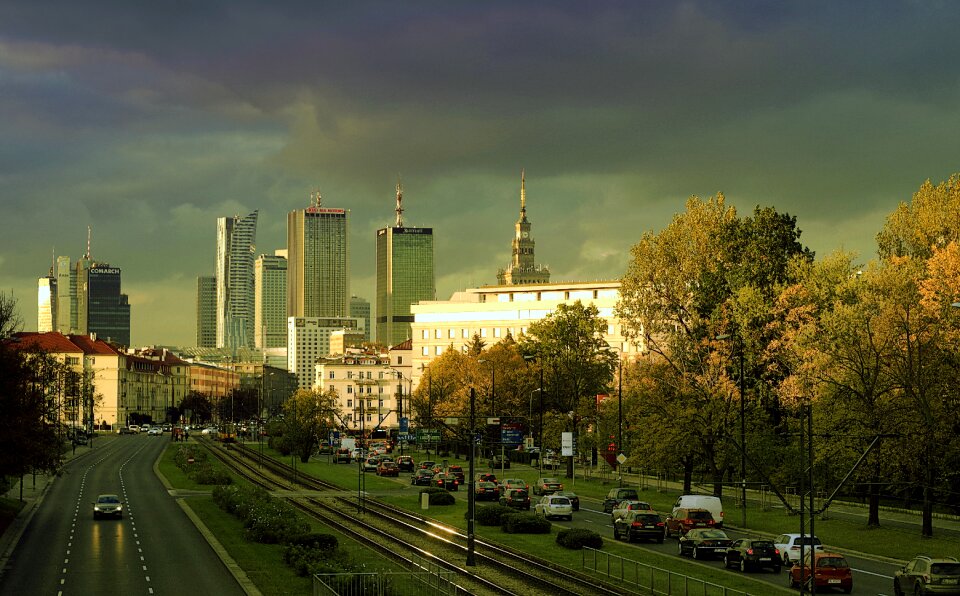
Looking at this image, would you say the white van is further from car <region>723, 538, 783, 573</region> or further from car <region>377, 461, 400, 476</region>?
car <region>377, 461, 400, 476</region>

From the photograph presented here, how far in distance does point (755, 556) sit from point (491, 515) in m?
24.0

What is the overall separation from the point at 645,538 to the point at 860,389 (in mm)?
15880

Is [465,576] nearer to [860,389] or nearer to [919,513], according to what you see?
[860,389]

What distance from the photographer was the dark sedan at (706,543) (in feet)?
186

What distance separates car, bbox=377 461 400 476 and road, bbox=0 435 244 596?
2673 cm

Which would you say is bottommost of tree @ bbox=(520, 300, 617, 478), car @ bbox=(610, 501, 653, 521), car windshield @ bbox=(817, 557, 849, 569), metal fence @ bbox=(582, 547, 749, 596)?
metal fence @ bbox=(582, 547, 749, 596)

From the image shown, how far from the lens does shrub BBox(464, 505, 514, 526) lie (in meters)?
72.9

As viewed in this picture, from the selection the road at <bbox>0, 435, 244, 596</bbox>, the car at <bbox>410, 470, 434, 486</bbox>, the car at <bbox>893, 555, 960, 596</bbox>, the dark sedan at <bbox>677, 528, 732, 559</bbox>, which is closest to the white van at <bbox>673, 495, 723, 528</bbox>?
the dark sedan at <bbox>677, 528, 732, 559</bbox>

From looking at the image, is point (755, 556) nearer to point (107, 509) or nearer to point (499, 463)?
point (107, 509)

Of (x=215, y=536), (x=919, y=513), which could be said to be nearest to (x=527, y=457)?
(x=919, y=513)

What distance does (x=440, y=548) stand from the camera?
203 feet

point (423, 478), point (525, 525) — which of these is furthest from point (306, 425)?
point (525, 525)

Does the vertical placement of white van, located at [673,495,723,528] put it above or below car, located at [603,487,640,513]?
above

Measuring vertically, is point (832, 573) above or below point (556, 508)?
above
